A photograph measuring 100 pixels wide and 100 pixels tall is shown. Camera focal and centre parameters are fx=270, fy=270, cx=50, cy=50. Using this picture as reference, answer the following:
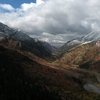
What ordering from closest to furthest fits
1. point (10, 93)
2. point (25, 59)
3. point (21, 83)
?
point (10, 93)
point (21, 83)
point (25, 59)

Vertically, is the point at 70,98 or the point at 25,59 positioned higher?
the point at 25,59

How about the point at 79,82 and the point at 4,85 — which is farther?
the point at 79,82

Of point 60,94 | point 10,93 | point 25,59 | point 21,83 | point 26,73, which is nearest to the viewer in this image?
point 10,93

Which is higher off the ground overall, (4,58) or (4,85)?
(4,58)

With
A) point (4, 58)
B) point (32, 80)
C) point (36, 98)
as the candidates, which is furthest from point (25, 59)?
point (36, 98)

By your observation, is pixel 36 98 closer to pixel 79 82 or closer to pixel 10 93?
pixel 10 93

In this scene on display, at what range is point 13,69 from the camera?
108 m

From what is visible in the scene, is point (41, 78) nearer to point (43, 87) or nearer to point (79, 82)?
point (43, 87)

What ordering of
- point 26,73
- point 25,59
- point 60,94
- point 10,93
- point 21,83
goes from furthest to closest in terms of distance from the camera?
point 25,59, point 26,73, point 60,94, point 21,83, point 10,93

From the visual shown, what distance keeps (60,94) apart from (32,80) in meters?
12.4

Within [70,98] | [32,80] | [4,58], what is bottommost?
[70,98]

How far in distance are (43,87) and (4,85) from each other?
1747cm

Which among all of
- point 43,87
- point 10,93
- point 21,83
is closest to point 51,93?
point 43,87

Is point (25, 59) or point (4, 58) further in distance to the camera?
point (25, 59)
